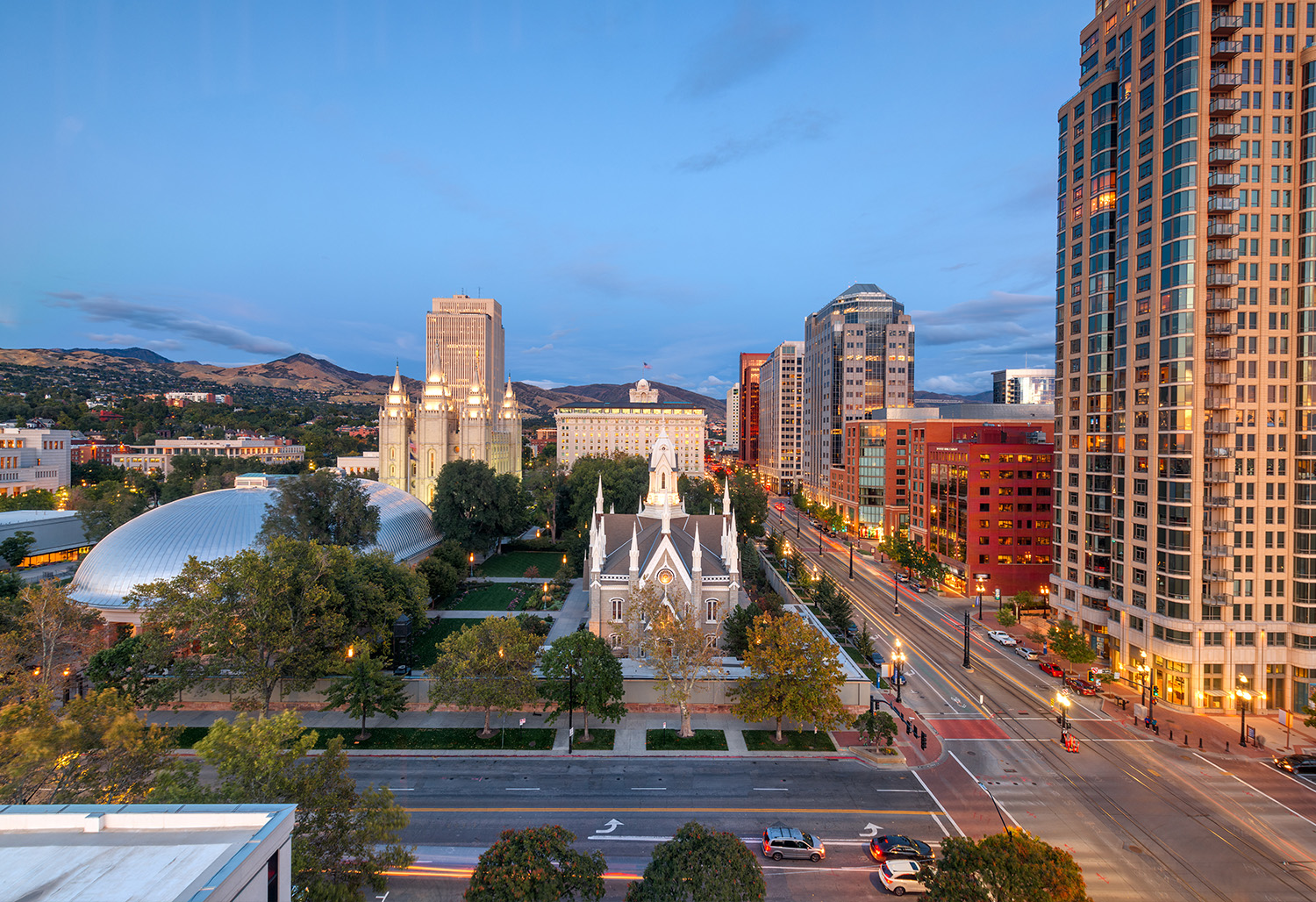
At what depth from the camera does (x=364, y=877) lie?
18672 mm

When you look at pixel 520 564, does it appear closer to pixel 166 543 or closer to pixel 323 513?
pixel 323 513

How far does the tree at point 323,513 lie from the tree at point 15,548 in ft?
130

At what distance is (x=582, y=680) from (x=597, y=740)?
419 cm

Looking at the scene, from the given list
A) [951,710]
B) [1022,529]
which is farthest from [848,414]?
[951,710]

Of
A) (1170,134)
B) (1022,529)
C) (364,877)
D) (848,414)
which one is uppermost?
(1170,134)

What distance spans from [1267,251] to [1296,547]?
855 inches

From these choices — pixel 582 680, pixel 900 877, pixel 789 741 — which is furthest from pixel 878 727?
A: pixel 582 680

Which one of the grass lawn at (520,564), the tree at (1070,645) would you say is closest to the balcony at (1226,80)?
the tree at (1070,645)

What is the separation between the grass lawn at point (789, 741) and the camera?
34.9 metres

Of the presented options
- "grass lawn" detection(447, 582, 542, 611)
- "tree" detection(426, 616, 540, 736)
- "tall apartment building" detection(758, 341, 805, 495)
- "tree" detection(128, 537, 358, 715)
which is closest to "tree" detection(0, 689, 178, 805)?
"tree" detection(128, 537, 358, 715)

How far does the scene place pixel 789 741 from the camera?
117 ft

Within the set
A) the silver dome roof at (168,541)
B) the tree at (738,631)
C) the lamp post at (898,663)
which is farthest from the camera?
the silver dome roof at (168,541)

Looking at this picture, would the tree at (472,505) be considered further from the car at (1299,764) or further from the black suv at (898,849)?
the car at (1299,764)

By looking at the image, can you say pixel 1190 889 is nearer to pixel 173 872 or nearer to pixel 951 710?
pixel 951 710
